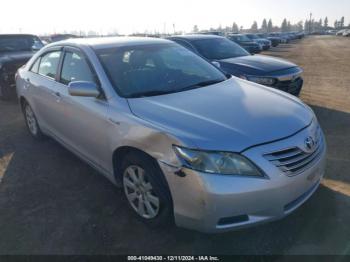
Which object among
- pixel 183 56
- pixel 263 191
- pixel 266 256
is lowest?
pixel 266 256

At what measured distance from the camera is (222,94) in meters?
3.38

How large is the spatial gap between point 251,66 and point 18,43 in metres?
7.17

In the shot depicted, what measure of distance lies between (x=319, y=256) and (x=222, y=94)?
1.69 metres

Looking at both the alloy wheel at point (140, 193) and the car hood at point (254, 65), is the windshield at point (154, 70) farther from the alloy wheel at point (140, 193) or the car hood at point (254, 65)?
the car hood at point (254, 65)

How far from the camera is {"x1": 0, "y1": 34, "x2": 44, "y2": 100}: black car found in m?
8.45

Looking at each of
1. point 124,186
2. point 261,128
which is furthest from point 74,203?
point 261,128

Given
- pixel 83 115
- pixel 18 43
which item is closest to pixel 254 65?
pixel 83 115

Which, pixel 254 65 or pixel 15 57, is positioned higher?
pixel 15 57

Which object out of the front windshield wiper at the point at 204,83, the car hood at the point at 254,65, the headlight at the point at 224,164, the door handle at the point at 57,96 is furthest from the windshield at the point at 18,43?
the headlight at the point at 224,164

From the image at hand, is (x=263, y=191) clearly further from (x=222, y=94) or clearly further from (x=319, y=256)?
(x=222, y=94)

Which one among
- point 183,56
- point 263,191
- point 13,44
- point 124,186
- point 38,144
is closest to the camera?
point 263,191

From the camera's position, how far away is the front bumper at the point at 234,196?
241 centimetres

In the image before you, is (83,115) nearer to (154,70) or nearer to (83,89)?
(83,89)

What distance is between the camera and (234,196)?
2.40m
